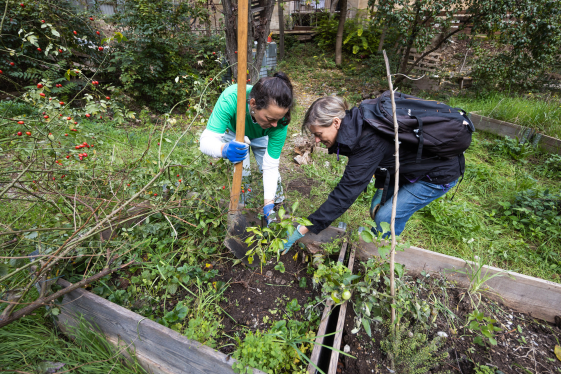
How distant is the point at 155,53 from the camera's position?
5414 mm

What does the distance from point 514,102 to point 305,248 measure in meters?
5.65

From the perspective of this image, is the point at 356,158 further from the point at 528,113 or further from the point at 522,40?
the point at 522,40

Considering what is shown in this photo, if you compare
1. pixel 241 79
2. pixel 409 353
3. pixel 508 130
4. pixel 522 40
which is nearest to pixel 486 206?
pixel 508 130

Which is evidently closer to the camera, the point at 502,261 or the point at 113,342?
the point at 113,342

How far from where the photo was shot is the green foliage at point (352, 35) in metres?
9.11

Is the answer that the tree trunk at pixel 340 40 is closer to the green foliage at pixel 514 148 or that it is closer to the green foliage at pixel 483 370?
the green foliage at pixel 514 148

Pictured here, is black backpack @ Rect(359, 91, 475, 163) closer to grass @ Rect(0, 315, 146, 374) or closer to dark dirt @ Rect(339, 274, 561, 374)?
dark dirt @ Rect(339, 274, 561, 374)

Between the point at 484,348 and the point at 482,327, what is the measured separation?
0.56m

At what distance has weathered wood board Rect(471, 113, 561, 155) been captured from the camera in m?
4.00

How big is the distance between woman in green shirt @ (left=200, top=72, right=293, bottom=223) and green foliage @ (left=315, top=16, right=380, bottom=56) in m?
8.39

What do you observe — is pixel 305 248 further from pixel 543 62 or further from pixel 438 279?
pixel 543 62

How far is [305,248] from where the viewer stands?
83.3 inches

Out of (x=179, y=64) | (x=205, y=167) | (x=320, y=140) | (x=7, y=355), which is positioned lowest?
(x=7, y=355)

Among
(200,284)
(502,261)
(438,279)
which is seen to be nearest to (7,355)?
(200,284)
